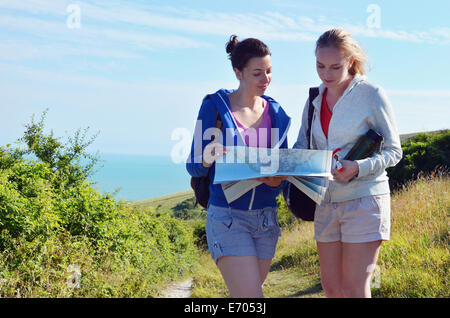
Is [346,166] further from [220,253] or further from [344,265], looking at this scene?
[220,253]

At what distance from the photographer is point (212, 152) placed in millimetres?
3254

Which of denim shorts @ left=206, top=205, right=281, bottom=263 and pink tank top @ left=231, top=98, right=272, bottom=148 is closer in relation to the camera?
denim shorts @ left=206, top=205, right=281, bottom=263

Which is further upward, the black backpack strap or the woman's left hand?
the black backpack strap

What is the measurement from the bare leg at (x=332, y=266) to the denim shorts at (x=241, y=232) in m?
0.37

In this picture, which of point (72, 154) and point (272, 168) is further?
point (72, 154)

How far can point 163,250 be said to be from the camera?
14.7 metres

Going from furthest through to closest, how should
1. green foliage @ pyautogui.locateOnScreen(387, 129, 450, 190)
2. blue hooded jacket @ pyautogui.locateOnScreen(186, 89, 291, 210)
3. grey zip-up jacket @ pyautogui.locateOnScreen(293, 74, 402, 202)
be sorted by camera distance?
green foliage @ pyautogui.locateOnScreen(387, 129, 450, 190) → blue hooded jacket @ pyautogui.locateOnScreen(186, 89, 291, 210) → grey zip-up jacket @ pyautogui.locateOnScreen(293, 74, 402, 202)

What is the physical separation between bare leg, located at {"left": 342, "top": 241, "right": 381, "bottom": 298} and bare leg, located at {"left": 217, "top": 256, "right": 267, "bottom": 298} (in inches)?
23.7

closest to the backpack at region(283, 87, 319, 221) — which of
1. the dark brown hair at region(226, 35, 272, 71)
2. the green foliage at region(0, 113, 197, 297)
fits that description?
the dark brown hair at region(226, 35, 272, 71)

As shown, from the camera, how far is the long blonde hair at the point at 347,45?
10.7 feet

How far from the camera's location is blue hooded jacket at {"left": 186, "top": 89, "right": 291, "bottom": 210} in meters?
3.28

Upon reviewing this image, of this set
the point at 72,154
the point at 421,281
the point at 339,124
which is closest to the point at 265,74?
the point at 339,124

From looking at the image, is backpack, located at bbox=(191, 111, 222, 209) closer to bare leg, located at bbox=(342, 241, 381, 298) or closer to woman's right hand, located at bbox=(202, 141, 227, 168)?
woman's right hand, located at bbox=(202, 141, 227, 168)

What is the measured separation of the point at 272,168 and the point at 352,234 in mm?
703
